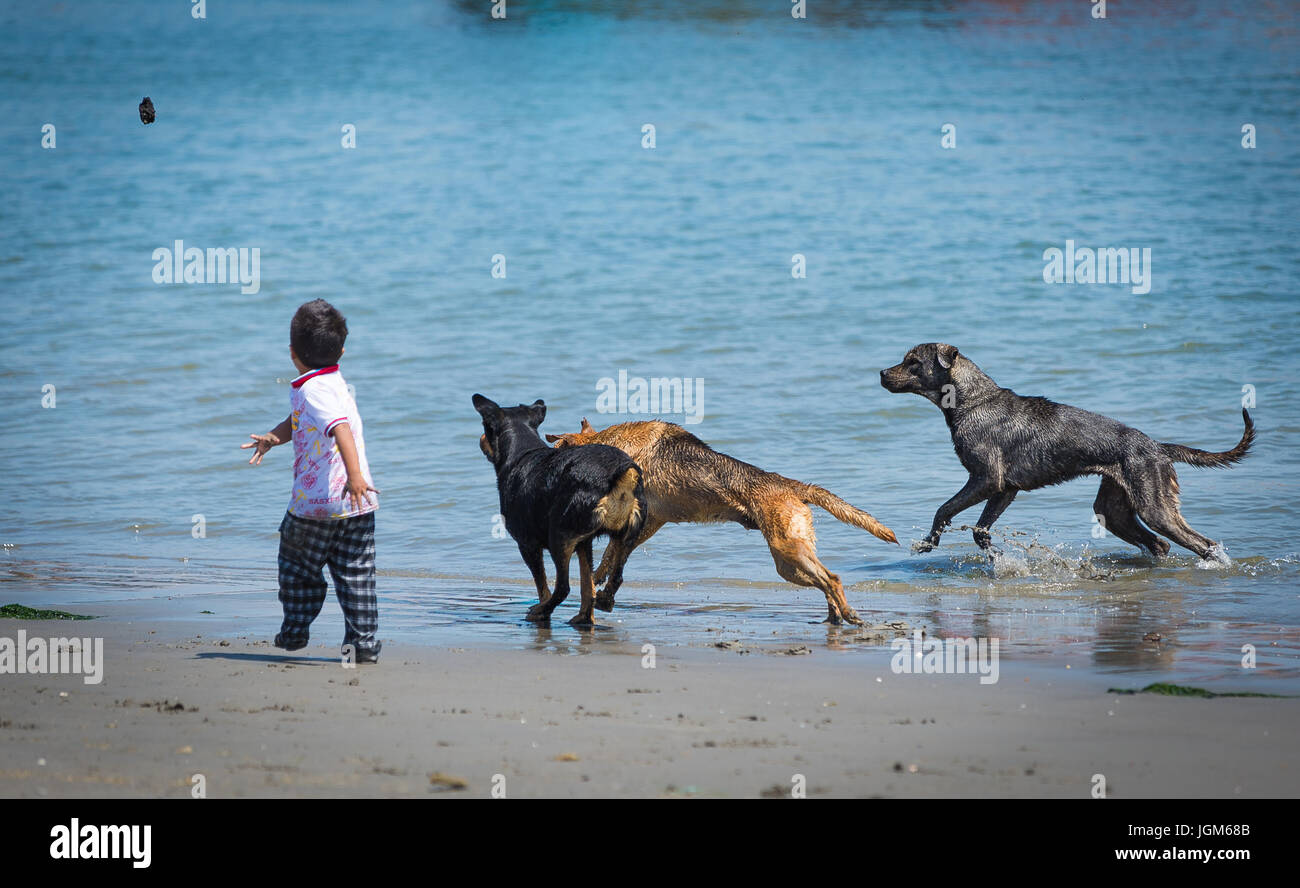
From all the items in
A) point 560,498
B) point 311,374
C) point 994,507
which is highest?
point 311,374

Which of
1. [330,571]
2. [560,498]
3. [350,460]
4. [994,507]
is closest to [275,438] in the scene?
[350,460]

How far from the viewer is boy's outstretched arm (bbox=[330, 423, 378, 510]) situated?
18.5 feet

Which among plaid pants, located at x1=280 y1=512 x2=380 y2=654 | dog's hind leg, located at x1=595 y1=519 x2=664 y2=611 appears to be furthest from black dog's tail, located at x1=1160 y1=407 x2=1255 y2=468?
plaid pants, located at x1=280 y1=512 x2=380 y2=654

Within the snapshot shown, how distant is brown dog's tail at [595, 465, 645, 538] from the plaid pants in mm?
1565

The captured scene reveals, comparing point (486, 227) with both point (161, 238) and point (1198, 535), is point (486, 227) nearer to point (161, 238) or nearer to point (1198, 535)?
point (161, 238)

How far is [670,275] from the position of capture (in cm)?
2259

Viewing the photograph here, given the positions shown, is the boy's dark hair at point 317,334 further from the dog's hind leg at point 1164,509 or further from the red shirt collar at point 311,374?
the dog's hind leg at point 1164,509

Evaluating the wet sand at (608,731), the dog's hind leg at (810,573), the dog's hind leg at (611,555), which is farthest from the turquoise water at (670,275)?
the wet sand at (608,731)

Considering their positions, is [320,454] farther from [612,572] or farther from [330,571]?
[612,572]

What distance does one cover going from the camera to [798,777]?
4.09 meters

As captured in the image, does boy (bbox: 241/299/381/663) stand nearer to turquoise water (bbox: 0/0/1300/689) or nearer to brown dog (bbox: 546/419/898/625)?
turquoise water (bbox: 0/0/1300/689)

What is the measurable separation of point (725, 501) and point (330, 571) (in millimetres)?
2823

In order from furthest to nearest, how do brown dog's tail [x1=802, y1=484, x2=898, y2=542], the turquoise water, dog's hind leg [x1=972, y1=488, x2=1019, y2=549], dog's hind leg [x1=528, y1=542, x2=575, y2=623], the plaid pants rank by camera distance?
dog's hind leg [x1=972, y1=488, x2=1019, y2=549] → the turquoise water → brown dog's tail [x1=802, y1=484, x2=898, y2=542] → dog's hind leg [x1=528, y1=542, x2=575, y2=623] → the plaid pants
